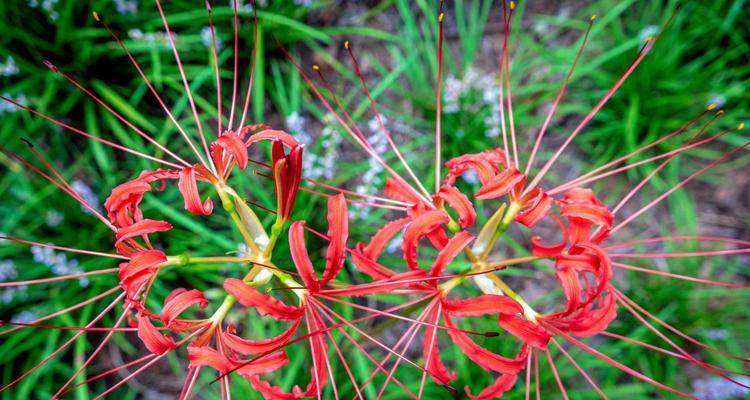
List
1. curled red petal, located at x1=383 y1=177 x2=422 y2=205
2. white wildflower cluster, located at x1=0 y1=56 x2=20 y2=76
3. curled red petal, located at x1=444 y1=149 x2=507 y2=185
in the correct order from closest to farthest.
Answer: curled red petal, located at x1=444 y1=149 x2=507 y2=185, curled red petal, located at x1=383 y1=177 x2=422 y2=205, white wildflower cluster, located at x1=0 y1=56 x2=20 y2=76

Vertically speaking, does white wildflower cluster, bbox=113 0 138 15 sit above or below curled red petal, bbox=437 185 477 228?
above

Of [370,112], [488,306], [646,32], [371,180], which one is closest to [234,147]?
[488,306]

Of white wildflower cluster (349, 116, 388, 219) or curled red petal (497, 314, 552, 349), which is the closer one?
curled red petal (497, 314, 552, 349)

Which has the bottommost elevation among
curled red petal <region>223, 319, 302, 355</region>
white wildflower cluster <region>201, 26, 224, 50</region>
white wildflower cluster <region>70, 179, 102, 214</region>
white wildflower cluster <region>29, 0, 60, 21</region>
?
curled red petal <region>223, 319, 302, 355</region>

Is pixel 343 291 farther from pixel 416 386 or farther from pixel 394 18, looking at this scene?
pixel 394 18

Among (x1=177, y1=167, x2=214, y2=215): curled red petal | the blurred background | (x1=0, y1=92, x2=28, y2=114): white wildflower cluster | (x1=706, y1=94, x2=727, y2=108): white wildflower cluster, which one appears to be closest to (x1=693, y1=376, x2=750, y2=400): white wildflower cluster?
the blurred background

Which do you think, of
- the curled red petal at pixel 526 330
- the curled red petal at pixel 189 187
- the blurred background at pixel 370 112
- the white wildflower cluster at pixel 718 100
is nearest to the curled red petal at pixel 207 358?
the curled red petal at pixel 189 187

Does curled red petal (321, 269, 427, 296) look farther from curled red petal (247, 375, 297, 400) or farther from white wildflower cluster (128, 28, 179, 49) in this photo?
white wildflower cluster (128, 28, 179, 49)

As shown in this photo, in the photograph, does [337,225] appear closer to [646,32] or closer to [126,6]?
[126,6]
